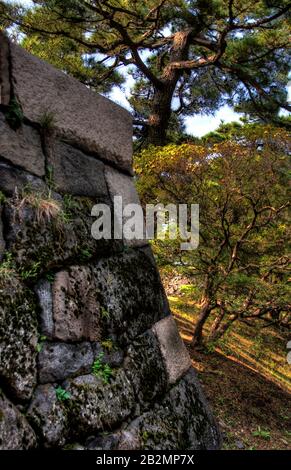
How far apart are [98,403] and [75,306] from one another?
0.53 metres

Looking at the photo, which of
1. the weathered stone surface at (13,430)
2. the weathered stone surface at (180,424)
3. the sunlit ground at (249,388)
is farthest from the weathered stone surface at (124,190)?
the sunlit ground at (249,388)

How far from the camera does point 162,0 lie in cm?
553

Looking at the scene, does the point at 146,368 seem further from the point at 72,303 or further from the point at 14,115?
the point at 14,115

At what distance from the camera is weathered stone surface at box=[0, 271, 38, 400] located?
155cm

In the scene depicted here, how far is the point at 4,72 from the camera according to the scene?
6.56 feet

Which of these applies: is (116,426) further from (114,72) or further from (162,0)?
(114,72)

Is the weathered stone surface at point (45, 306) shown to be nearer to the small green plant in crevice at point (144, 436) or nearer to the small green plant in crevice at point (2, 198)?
the small green plant in crevice at point (2, 198)

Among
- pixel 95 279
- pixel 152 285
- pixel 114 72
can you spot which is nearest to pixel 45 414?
pixel 95 279

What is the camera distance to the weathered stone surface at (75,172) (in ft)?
7.23

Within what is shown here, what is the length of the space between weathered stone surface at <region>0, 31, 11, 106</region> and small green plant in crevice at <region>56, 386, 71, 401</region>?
1593mm

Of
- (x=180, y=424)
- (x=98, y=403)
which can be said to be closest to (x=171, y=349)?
(x=180, y=424)

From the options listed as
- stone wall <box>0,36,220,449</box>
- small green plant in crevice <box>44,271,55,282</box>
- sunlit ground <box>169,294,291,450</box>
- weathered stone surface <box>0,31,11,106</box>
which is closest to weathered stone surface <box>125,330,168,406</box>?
stone wall <box>0,36,220,449</box>

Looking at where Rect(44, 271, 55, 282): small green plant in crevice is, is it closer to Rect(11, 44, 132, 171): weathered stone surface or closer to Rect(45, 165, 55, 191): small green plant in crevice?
Rect(45, 165, 55, 191): small green plant in crevice

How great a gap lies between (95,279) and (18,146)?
2.98 ft
